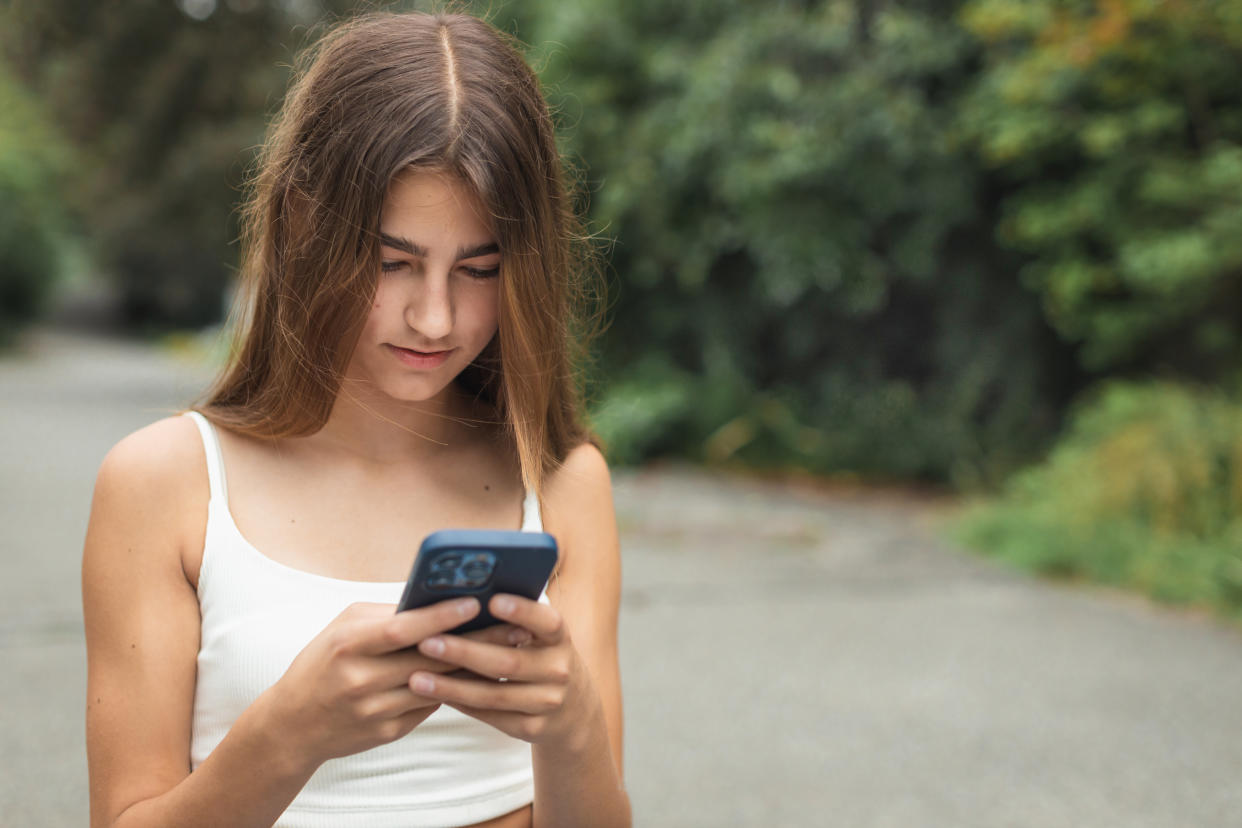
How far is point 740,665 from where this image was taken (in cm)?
470

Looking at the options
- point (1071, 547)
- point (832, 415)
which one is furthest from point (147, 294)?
point (1071, 547)

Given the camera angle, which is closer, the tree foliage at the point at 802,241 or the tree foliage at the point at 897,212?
the tree foliage at the point at 897,212

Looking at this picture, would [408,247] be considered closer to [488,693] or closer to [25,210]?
[488,693]

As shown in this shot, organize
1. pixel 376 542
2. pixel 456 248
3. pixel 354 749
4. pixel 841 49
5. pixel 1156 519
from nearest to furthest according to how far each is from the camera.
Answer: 1. pixel 354 749
2. pixel 456 248
3. pixel 376 542
4. pixel 1156 519
5. pixel 841 49

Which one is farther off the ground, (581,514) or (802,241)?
(802,241)

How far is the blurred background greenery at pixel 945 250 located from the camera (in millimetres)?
6156

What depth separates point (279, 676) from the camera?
1.37 m

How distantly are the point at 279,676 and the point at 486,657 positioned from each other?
43 cm

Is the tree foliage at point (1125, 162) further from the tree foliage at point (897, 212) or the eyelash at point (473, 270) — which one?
the eyelash at point (473, 270)

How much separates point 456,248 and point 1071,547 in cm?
537

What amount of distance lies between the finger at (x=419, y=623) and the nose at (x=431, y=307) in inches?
17.4

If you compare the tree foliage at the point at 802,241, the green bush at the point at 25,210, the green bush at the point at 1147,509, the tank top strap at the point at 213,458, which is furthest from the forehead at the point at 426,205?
the green bush at the point at 25,210

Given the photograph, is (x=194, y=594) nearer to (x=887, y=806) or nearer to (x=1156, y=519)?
(x=887, y=806)

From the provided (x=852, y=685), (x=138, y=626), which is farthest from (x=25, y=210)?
(x=138, y=626)
